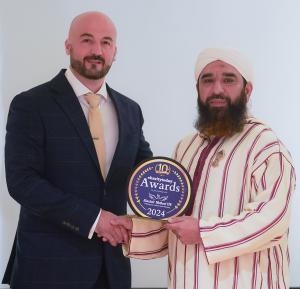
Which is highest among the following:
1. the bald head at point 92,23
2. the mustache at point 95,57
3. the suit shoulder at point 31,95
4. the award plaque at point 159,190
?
the bald head at point 92,23

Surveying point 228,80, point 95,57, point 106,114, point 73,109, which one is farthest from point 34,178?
point 228,80

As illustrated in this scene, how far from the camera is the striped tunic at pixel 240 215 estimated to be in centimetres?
167

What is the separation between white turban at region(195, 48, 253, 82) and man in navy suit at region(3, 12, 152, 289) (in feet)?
1.62

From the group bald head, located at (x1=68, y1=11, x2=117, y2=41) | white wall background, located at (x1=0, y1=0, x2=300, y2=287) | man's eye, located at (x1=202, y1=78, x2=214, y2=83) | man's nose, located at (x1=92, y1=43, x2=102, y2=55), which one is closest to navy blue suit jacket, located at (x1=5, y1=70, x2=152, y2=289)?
man's nose, located at (x1=92, y1=43, x2=102, y2=55)

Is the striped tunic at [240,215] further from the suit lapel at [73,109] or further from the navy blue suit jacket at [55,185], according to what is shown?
the suit lapel at [73,109]

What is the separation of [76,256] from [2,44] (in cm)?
153

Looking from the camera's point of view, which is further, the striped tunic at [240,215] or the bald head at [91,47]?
the bald head at [91,47]

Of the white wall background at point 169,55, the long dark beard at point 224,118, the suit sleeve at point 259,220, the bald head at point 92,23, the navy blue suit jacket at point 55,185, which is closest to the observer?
the suit sleeve at point 259,220

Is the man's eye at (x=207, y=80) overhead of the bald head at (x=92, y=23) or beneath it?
beneath

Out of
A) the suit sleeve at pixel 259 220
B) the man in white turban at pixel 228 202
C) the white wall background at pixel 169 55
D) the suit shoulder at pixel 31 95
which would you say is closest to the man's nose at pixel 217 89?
the man in white turban at pixel 228 202

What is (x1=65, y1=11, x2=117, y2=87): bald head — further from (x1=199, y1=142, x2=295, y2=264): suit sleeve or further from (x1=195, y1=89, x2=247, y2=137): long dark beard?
(x1=199, y1=142, x2=295, y2=264): suit sleeve

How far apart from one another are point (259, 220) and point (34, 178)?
906 mm

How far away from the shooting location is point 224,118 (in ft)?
6.22

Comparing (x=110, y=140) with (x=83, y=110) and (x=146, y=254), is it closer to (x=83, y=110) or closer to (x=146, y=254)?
(x=83, y=110)
